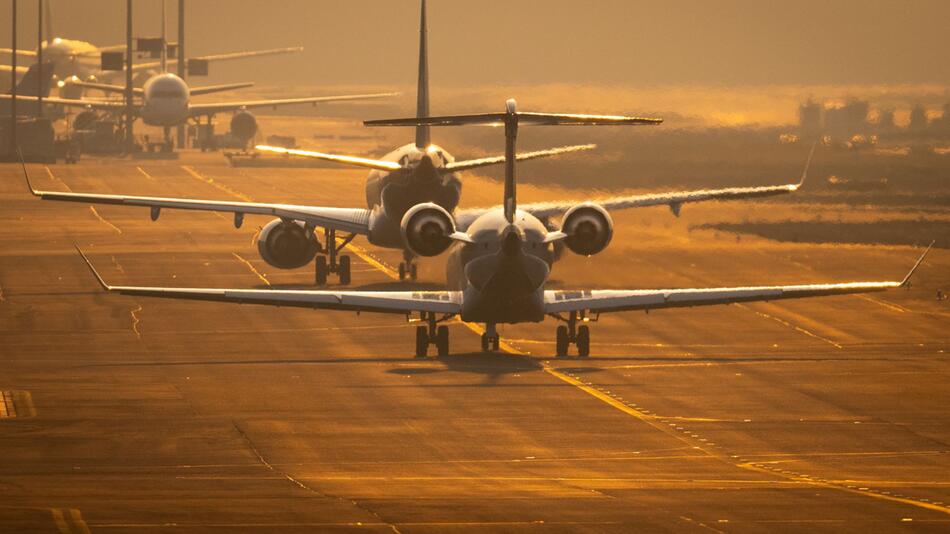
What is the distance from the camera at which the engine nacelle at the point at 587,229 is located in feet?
189

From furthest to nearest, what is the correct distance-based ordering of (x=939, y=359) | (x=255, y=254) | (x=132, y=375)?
(x=255, y=254), (x=939, y=359), (x=132, y=375)

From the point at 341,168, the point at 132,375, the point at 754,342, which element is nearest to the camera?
A: the point at 132,375

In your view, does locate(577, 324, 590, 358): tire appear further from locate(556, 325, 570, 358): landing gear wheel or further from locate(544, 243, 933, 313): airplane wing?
locate(544, 243, 933, 313): airplane wing

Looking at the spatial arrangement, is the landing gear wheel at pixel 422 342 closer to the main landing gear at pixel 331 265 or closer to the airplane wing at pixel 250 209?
the airplane wing at pixel 250 209

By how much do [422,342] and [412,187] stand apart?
1750 cm

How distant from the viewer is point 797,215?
98125mm

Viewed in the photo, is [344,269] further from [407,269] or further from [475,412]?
[475,412]

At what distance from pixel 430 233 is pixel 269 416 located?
10110 mm

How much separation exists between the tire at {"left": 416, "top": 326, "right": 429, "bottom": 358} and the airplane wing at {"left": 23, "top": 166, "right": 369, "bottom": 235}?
17.1 meters

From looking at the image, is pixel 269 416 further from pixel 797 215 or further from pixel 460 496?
pixel 797 215

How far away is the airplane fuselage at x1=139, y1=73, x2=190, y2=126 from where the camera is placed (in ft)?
577

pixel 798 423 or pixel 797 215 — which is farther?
pixel 797 215

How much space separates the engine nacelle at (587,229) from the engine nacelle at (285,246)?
2108cm

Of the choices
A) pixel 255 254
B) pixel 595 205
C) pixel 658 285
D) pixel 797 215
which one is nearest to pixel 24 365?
pixel 595 205
